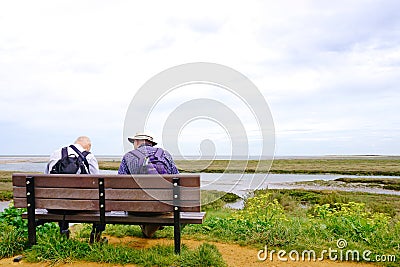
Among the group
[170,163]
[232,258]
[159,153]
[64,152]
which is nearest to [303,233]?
[232,258]

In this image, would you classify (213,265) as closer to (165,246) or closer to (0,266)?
(165,246)

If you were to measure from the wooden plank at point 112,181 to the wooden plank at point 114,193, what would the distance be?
5cm

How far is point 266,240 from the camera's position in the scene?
5.35 metres

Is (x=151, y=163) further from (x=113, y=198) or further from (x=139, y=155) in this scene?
(x=113, y=198)

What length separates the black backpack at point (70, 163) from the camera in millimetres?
5066

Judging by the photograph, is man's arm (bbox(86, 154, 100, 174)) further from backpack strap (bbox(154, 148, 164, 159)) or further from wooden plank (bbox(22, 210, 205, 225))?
backpack strap (bbox(154, 148, 164, 159))

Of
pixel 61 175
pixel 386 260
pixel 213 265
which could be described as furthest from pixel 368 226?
pixel 61 175

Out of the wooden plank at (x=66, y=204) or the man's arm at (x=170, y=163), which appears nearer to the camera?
the wooden plank at (x=66, y=204)

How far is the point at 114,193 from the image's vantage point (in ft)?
15.0

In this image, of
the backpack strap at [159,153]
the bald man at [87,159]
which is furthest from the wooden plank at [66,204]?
the backpack strap at [159,153]

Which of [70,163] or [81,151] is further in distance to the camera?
[81,151]

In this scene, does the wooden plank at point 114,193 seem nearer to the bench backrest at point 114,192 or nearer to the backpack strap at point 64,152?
the bench backrest at point 114,192

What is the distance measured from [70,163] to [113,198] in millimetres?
900

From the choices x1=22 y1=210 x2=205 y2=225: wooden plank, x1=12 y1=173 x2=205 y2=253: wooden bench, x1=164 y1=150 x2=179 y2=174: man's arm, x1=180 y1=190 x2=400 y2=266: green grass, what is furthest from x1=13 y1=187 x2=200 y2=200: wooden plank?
x1=180 y1=190 x2=400 y2=266: green grass
